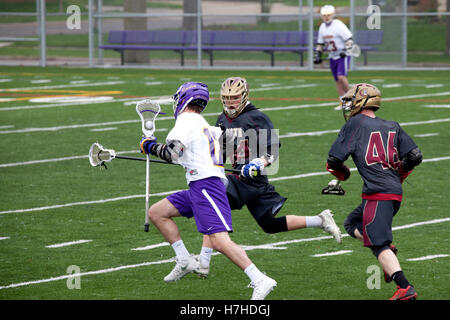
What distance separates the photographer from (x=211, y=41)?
90.8ft

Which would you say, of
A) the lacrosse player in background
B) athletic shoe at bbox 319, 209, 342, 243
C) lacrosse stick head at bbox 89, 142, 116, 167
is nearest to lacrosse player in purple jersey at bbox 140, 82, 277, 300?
lacrosse stick head at bbox 89, 142, 116, 167

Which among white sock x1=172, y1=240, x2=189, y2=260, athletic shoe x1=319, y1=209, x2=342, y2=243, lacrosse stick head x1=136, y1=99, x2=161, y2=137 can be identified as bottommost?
white sock x1=172, y1=240, x2=189, y2=260

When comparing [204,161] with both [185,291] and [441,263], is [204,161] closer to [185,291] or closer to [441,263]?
[185,291]

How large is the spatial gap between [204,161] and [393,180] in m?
1.42

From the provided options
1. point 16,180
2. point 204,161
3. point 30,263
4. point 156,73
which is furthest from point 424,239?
point 156,73

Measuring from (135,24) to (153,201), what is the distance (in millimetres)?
18717

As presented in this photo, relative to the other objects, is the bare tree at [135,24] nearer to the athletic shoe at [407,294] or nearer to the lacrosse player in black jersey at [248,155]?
the lacrosse player in black jersey at [248,155]

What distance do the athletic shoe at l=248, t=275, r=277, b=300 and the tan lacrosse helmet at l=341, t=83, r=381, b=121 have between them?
4.83 ft

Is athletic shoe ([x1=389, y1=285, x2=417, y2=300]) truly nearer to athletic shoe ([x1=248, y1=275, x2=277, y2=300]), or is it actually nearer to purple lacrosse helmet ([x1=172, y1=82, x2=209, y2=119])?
athletic shoe ([x1=248, y1=275, x2=277, y2=300])

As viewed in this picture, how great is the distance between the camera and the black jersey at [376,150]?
7.05m

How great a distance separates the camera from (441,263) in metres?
8.23

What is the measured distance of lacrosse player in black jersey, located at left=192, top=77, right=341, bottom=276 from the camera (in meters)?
7.93

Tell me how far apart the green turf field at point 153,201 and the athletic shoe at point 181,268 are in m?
0.07

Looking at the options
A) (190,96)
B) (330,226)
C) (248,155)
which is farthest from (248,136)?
(330,226)
